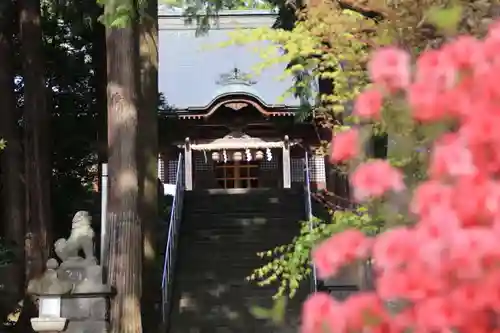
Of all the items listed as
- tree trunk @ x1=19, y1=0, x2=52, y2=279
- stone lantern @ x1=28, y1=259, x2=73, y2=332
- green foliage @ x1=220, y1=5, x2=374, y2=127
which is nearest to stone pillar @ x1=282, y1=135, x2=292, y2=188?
tree trunk @ x1=19, y1=0, x2=52, y2=279

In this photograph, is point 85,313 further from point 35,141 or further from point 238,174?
point 238,174

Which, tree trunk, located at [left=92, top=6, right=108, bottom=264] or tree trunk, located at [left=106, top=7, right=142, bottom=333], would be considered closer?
tree trunk, located at [left=106, top=7, right=142, bottom=333]

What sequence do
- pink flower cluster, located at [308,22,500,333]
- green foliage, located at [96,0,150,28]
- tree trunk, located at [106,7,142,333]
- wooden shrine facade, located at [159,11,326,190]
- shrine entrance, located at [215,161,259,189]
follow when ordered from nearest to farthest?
1. pink flower cluster, located at [308,22,500,333]
2. green foliage, located at [96,0,150,28]
3. tree trunk, located at [106,7,142,333]
4. wooden shrine facade, located at [159,11,326,190]
5. shrine entrance, located at [215,161,259,189]

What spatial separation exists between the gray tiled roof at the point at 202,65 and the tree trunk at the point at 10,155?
21.2 ft

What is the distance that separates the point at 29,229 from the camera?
1073 centimetres

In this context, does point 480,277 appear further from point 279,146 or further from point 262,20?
point 262,20

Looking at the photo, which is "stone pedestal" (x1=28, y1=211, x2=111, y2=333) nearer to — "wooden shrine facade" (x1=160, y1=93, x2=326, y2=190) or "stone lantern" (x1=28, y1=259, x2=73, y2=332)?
"stone lantern" (x1=28, y1=259, x2=73, y2=332)

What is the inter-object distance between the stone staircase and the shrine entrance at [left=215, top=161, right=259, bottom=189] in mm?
5770

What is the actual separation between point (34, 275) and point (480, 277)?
9.39m

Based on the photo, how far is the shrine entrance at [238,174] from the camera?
20.2 m

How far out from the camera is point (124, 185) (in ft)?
25.1

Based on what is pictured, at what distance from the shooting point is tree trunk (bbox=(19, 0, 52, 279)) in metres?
10.6

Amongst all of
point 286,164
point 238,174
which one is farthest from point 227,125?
point 238,174

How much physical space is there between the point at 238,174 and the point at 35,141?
31.8 feet
